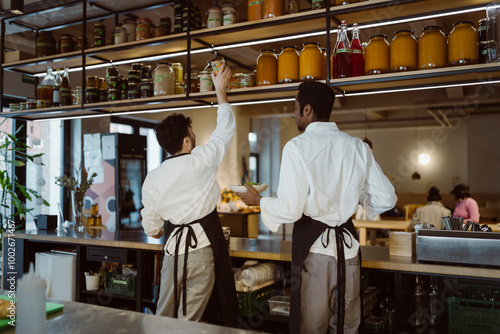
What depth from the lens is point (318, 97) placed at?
2.06 metres

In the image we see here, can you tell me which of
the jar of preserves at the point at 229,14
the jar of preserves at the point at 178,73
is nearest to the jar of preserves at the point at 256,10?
the jar of preserves at the point at 229,14

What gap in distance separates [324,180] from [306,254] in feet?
1.18

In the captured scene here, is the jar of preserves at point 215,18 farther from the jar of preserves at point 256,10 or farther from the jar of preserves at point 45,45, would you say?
the jar of preserves at point 45,45

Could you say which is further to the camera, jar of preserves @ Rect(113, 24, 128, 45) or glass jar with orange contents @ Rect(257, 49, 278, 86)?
jar of preserves @ Rect(113, 24, 128, 45)

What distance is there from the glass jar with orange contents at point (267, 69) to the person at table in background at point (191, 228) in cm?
66

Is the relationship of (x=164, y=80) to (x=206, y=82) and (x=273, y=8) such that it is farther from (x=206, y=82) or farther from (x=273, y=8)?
(x=273, y=8)

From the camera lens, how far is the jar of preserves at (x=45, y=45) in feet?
13.3

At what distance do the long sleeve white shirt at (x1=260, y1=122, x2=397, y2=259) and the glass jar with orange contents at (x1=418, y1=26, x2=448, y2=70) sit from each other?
868 mm

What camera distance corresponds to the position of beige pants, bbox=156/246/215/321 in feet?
7.90

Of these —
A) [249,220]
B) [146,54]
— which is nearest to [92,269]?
[146,54]

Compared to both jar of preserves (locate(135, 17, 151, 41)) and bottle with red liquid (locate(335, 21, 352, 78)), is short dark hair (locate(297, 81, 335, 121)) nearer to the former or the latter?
bottle with red liquid (locate(335, 21, 352, 78))

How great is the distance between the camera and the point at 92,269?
3.42 metres

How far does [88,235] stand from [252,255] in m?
1.53

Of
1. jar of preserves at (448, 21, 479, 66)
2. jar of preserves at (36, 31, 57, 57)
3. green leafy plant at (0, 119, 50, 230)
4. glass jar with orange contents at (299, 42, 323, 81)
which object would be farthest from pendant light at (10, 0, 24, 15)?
jar of preserves at (448, 21, 479, 66)
